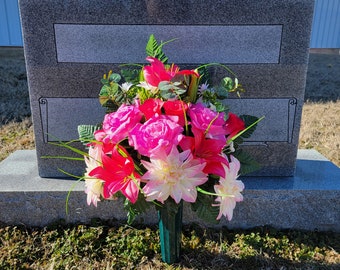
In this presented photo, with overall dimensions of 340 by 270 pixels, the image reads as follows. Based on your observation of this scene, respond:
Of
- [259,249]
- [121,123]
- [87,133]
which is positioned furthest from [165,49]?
[259,249]

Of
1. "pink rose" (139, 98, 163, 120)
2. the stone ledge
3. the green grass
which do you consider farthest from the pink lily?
the stone ledge

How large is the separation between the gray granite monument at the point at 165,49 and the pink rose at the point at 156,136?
1037 mm

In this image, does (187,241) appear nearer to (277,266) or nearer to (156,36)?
(277,266)

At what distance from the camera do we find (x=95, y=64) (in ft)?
7.09

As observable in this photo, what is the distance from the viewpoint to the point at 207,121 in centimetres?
128

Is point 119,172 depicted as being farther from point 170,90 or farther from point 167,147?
point 170,90

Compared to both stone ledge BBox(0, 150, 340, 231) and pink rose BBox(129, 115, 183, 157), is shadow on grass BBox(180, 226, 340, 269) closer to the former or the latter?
stone ledge BBox(0, 150, 340, 231)

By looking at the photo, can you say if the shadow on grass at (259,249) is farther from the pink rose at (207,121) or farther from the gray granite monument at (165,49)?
the pink rose at (207,121)

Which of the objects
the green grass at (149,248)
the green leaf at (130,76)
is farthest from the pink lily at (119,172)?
the green grass at (149,248)

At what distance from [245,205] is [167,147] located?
114 cm

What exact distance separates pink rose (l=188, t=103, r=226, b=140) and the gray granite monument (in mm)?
928

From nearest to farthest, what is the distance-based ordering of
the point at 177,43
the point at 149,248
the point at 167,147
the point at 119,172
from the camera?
1. the point at 167,147
2. the point at 119,172
3. the point at 149,248
4. the point at 177,43

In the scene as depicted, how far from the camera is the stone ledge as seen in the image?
6.95 ft

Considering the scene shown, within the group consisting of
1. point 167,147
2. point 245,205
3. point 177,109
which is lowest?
point 245,205
